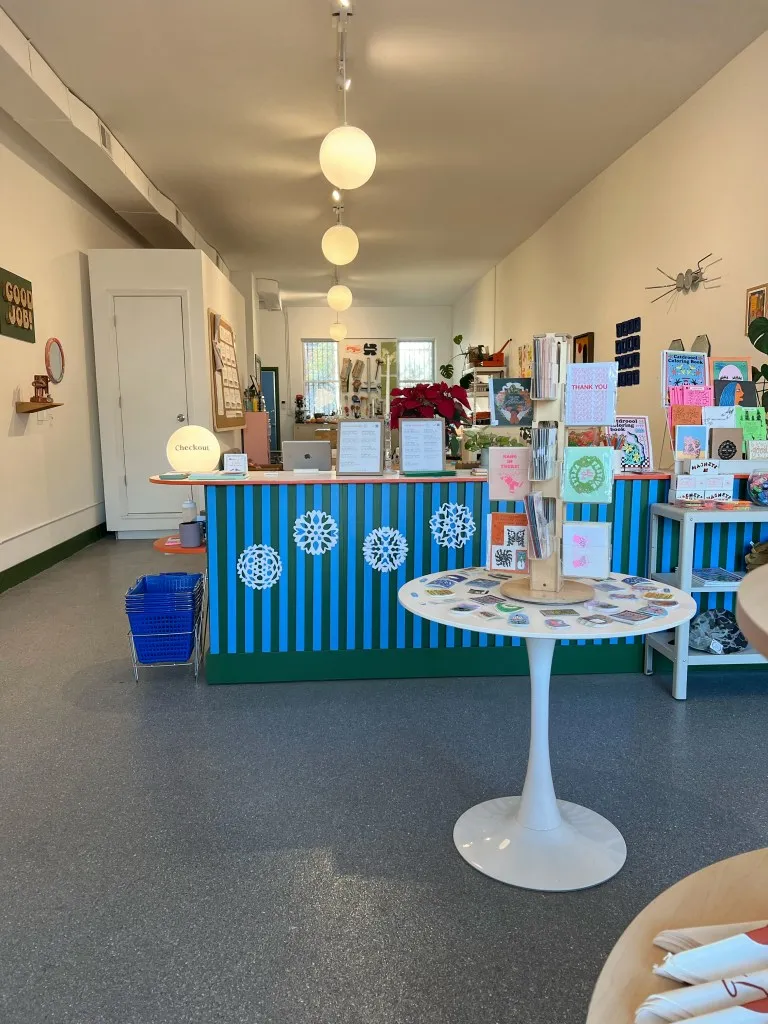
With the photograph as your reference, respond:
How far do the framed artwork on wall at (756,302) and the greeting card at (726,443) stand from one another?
104cm

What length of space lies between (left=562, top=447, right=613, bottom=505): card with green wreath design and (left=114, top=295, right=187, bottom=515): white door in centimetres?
583

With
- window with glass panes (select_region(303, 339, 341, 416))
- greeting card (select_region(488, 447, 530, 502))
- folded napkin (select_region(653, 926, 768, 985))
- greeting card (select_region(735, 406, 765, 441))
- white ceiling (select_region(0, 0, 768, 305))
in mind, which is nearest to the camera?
folded napkin (select_region(653, 926, 768, 985))

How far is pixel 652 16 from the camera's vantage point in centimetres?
389

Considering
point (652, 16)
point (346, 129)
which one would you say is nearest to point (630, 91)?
point (652, 16)

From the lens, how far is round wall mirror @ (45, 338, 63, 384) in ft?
19.9

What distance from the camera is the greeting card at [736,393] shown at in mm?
3525

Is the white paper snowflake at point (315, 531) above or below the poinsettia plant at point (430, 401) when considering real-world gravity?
below

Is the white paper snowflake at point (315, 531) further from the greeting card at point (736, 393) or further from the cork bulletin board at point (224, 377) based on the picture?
the cork bulletin board at point (224, 377)

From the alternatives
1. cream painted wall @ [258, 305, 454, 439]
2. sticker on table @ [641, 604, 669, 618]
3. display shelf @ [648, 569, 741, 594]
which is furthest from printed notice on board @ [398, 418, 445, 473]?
cream painted wall @ [258, 305, 454, 439]

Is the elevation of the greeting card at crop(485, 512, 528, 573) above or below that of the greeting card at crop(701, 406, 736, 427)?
below

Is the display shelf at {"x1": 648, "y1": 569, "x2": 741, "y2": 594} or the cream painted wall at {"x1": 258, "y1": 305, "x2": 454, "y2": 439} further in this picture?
the cream painted wall at {"x1": 258, "y1": 305, "x2": 454, "y2": 439}

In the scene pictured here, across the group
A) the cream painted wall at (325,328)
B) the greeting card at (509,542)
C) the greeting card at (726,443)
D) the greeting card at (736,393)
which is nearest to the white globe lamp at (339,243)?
the greeting card at (736,393)

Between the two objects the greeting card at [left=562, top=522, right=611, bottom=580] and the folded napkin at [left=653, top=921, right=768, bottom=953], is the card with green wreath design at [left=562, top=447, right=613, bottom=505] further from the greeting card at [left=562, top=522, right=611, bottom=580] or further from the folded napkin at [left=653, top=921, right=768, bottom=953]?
the folded napkin at [left=653, top=921, right=768, bottom=953]

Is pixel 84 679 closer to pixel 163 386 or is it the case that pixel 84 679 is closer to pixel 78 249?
pixel 163 386
